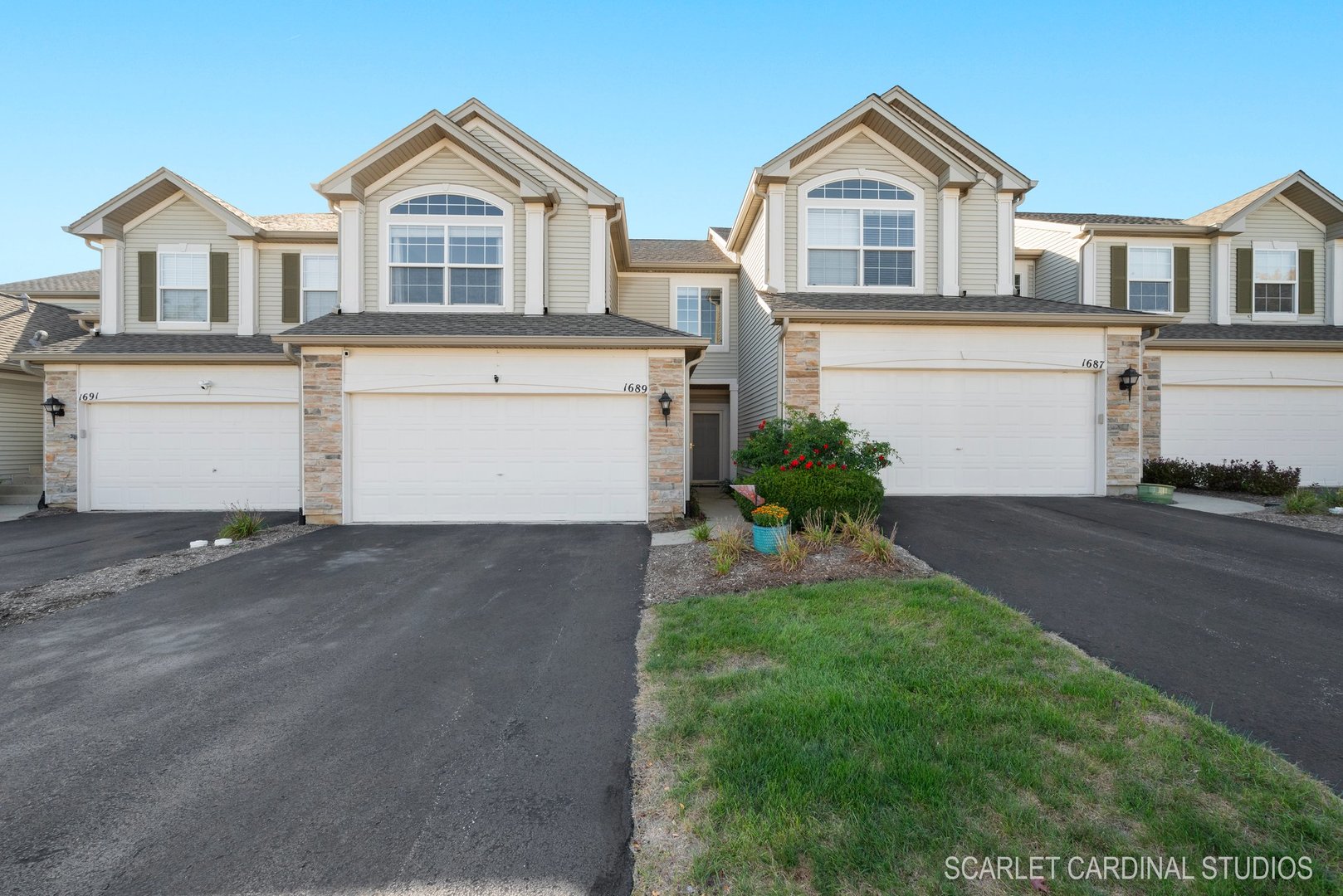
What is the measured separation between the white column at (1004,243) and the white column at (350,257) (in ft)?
41.4

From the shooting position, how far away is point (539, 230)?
1147 cm

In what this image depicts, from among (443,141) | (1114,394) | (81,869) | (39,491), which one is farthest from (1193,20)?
(39,491)

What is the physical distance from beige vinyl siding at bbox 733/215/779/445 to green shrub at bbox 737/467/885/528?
10.6 ft

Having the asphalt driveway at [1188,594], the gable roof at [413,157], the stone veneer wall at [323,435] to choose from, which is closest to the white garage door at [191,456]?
the stone veneer wall at [323,435]

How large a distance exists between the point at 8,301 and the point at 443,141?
46.9ft

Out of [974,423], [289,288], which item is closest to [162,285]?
[289,288]

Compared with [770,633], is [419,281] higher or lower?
higher

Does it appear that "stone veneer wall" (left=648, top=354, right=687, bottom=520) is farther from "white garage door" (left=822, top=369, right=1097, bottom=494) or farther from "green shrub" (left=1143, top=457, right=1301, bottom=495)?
"green shrub" (left=1143, top=457, right=1301, bottom=495)

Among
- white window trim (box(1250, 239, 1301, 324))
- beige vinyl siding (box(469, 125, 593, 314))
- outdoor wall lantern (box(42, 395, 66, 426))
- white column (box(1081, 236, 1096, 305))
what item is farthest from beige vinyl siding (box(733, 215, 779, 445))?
outdoor wall lantern (box(42, 395, 66, 426))

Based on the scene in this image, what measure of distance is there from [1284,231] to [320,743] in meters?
21.2

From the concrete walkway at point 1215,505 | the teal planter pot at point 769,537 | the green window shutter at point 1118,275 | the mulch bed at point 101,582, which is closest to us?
the mulch bed at point 101,582

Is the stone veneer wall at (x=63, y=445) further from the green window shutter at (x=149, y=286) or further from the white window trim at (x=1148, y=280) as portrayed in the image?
the white window trim at (x=1148, y=280)

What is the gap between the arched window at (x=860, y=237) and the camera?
12.1 meters

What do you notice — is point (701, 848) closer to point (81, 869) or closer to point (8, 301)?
point (81, 869)
